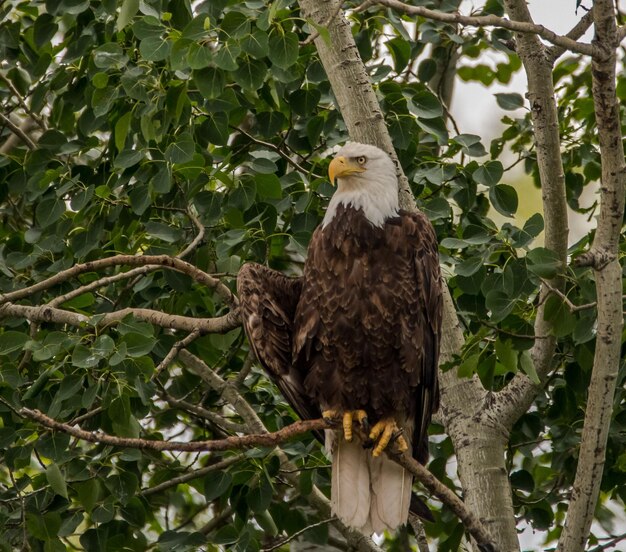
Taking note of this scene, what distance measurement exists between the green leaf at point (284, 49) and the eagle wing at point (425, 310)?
2.56ft

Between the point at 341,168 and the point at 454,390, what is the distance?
36.9 inches

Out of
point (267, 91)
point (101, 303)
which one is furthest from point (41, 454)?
point (267, 91)

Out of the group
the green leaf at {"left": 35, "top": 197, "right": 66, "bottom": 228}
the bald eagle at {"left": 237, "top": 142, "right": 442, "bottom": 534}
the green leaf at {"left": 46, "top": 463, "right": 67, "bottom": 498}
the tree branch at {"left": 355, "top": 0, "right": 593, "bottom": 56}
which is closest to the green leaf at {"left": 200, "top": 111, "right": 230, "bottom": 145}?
the bald eagle at {"left": 237, "top": 142, "right": 442, "bottom": 534}

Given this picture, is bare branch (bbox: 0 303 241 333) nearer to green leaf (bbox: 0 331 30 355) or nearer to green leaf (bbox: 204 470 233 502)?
green leaf (bbox: 0 331 30 355)

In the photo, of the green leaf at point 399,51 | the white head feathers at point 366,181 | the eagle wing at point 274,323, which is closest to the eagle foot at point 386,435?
the eagle wing at point 274,323

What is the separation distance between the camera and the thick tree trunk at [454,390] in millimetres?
3686

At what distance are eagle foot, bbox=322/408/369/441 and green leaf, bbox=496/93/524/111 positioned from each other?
4.70ft

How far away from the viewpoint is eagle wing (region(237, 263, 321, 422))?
3.72 meters

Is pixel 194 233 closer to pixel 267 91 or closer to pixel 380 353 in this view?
pixel 267 91

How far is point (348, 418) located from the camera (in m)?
3.90

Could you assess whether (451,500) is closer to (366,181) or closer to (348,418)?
(348,418)

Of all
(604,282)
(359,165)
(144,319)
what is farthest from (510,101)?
(144,319)

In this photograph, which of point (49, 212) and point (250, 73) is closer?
point (250, 73)

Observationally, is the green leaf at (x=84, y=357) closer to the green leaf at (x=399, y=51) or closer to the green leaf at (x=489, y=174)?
the green leaf at (x=489, y=174)
